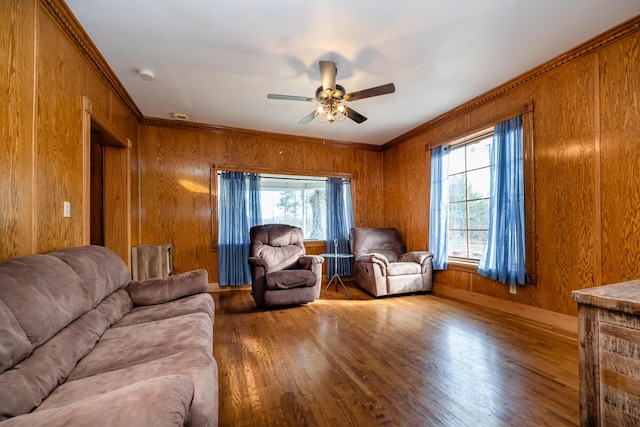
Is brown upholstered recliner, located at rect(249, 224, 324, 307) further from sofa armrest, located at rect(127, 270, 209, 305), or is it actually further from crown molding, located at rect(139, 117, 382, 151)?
crown molding, located at rect(139, 117, 382, 151)

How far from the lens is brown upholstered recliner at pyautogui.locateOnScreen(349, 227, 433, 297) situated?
12.4 feet

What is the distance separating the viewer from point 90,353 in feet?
4.16

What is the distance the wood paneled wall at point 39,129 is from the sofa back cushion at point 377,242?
3.41m

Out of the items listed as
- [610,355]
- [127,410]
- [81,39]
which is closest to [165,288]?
[127,410]

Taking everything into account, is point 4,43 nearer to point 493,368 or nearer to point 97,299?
point 97,299

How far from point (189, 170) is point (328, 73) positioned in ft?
9.11

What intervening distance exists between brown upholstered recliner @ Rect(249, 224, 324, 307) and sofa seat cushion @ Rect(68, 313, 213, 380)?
1.55 m

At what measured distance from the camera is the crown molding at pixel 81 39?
1.81m

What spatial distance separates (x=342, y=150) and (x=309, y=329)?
3467 millimetres

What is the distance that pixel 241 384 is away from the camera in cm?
175

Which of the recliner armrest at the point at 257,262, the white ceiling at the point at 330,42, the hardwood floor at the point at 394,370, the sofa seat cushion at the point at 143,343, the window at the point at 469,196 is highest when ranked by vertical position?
the white ceiling at the point at 330,42

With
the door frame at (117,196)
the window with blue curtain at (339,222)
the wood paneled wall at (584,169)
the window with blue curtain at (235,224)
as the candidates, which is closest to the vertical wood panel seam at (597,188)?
the wood paneled wall at (584,169)

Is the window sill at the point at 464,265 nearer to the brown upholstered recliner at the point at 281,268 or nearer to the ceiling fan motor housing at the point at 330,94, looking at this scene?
the brown upholstered recliner at the point at 281,268

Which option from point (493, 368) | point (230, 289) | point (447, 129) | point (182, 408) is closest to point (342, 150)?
point (447, 129)
